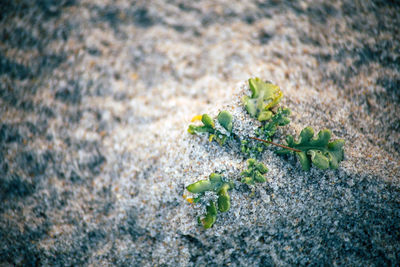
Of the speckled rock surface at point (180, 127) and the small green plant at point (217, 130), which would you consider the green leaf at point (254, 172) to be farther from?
the small green plant at point (217, 130)

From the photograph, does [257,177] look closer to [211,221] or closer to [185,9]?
[211,221]

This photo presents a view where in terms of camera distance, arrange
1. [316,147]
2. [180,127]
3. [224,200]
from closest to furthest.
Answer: [224,200], [316,147], [180,127]

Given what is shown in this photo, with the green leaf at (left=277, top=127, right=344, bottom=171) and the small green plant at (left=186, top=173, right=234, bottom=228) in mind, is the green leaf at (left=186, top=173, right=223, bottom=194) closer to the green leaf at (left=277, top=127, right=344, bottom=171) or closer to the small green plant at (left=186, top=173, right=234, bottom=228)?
the small green plant at (left=186, top=173, right=234, bottom=228)

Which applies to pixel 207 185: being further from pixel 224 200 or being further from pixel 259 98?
pixel 259 98

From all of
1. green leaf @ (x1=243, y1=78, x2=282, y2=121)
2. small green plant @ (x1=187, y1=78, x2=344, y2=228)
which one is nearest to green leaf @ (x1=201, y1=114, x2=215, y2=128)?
small green plant @ (x1=187, y1=78, x2=344, y2=228)

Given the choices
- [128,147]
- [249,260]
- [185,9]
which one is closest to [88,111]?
[128,147]

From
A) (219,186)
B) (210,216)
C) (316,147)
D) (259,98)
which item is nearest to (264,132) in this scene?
(259,98)
